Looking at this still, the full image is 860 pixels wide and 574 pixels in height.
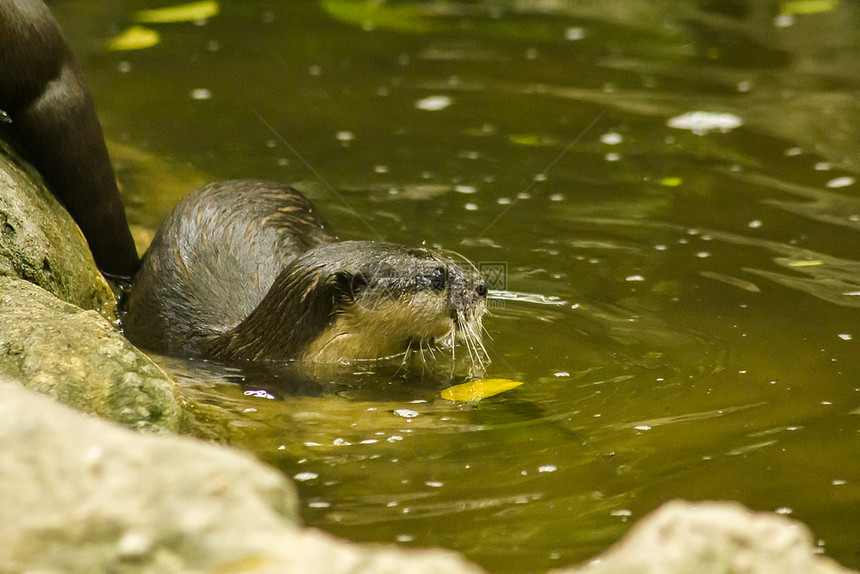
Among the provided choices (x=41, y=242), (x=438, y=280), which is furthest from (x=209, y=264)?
(x=438, y=280)

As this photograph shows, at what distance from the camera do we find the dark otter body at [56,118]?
338cm

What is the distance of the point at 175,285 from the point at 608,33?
4.59 metres

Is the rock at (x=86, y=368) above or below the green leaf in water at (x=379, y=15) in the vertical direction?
below

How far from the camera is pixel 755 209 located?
180 inches

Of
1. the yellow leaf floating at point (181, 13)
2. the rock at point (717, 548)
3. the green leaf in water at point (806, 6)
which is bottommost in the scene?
the rock at point (717, 548)

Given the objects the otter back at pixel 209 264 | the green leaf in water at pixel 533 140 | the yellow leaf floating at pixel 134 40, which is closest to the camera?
the otter back at pixel 209 264

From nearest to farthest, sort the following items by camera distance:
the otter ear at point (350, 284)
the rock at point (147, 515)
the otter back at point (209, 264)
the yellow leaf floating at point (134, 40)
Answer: the rock at point (147, 515) → the otter ear at point (350, 284) → the otter back at point (209, 264) → the yellow leaf floating at point (134, 40)

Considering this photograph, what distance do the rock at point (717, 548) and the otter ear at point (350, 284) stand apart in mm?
1857

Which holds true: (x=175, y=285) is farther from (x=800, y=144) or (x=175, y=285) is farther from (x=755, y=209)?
(x=800, y=144)

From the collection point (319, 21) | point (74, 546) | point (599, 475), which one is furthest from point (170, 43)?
point (74, 546)

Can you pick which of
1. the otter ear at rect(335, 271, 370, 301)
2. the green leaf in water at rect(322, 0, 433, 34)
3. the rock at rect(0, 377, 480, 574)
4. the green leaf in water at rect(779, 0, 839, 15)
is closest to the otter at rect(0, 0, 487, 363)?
the otter ear at rect(335, 271, 370, 301)

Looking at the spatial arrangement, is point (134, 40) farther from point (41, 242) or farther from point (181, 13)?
point (41, 242)

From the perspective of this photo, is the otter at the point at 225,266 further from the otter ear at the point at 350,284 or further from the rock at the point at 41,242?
the rock at the point at 41,242

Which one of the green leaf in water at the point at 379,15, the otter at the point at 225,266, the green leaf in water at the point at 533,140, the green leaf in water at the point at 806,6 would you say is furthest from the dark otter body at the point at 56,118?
the green leaf in water at the point at 806,6
